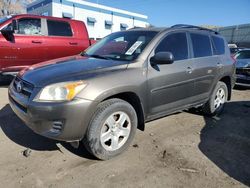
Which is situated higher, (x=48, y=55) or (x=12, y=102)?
(x=48, y=55)

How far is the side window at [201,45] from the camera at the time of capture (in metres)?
4.75

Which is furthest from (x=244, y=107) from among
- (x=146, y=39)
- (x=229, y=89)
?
(x=146, y=39)

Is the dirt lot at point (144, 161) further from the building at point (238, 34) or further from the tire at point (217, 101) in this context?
the building at point (238, 34)

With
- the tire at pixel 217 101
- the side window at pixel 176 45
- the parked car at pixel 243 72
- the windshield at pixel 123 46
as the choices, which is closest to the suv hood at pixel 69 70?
the windshield at pixel 123 46

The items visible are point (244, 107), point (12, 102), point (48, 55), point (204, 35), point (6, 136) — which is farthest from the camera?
point (48, 55)

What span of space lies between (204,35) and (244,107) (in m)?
2.48

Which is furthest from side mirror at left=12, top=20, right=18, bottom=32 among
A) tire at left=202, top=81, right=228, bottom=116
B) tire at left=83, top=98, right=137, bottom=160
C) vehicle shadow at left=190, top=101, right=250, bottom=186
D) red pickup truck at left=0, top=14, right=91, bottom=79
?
vehicle shadow at left=190, top=101, right=250, bottom=186

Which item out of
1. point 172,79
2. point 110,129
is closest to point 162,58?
point 172,79

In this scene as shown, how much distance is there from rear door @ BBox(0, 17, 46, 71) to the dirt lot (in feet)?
9.05

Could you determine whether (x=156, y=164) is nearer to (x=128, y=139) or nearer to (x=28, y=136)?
(x=128, y=139)

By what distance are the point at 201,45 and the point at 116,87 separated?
2.36 m

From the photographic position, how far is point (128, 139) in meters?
3.67

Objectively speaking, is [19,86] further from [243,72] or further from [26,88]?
[243,72]

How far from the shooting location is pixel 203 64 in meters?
4.80
